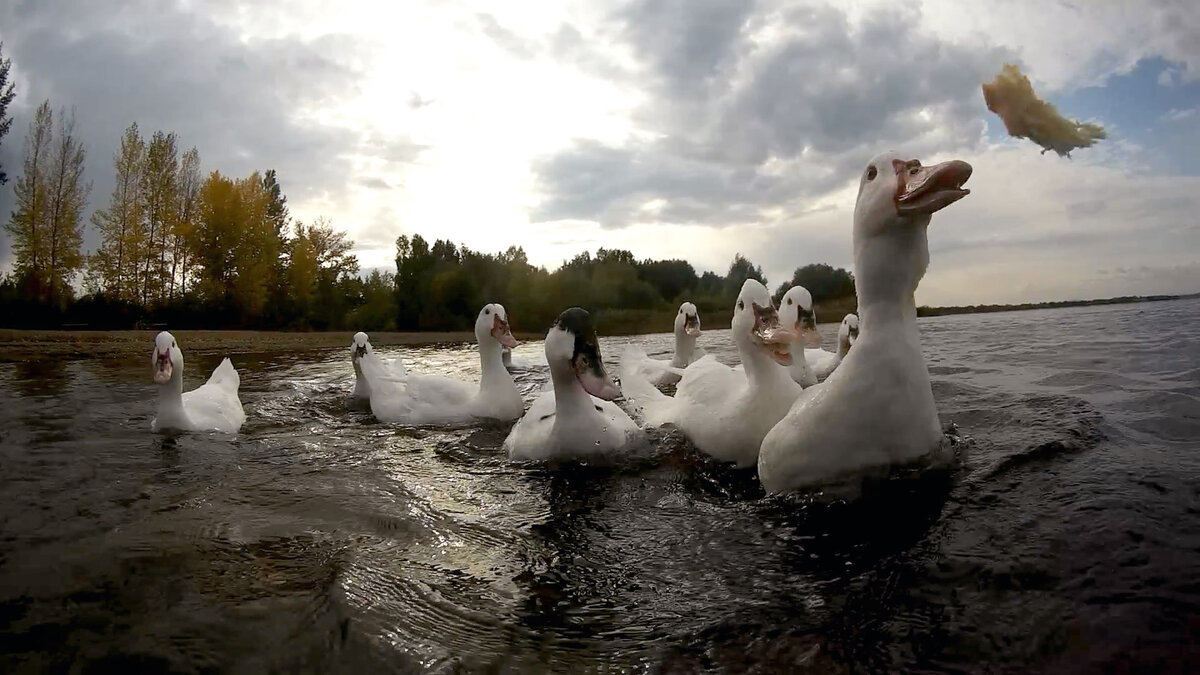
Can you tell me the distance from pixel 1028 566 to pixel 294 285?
139 feet

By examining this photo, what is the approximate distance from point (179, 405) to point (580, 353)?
14.9 ft

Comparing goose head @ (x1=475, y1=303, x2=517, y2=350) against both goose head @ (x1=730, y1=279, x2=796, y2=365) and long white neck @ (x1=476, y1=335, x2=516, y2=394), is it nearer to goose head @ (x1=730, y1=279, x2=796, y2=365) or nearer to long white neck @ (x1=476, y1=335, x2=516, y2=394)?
long white neck @ (x1=476, y1=335, x2=516, y2=394)

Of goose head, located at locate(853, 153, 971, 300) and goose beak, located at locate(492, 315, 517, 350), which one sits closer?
goose head, located at locate(853, 153, 971, 300)

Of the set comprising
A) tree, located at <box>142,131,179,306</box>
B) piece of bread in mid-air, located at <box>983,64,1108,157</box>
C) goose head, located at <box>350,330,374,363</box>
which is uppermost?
tree, located at <box>142,131,179,306</box>

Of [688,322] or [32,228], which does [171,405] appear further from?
[32,228]

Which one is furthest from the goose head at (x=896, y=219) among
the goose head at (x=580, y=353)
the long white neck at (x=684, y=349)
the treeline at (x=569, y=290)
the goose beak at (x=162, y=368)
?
the treeline at (x=569, y=290)

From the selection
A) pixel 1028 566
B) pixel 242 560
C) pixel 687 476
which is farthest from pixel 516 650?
pixel 687 476

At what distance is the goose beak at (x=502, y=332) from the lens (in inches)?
283

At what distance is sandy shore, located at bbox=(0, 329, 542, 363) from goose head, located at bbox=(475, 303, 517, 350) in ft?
45.1

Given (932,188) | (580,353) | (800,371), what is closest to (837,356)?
(800,371)

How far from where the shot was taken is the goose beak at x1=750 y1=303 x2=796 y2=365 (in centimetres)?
427

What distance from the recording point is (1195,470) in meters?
3.52

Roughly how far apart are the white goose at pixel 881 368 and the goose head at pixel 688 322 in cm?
625

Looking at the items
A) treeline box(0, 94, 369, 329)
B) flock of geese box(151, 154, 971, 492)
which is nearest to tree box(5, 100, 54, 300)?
treeline box(0, 94, 369, 329)
